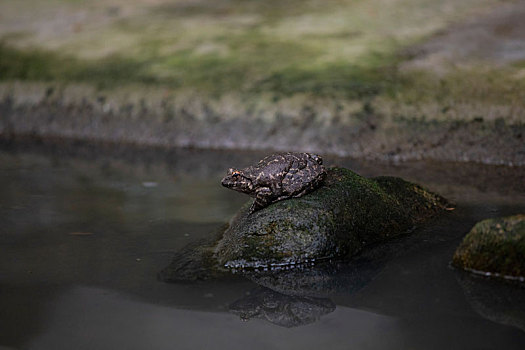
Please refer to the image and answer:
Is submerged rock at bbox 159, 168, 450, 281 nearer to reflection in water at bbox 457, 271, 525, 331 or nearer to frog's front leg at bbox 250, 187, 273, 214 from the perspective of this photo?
frog's front leg at bbox 250, 187, 273, 214

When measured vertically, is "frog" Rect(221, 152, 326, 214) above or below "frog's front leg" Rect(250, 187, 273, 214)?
above

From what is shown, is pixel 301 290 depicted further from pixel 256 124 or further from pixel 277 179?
pixel 256 124

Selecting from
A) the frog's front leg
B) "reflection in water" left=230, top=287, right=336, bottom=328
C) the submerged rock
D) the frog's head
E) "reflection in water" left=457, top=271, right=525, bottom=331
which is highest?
the frog's head

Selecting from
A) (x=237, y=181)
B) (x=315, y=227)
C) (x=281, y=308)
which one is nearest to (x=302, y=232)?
(x=315, y=227)

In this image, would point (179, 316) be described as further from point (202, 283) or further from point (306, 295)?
point (306, 295)

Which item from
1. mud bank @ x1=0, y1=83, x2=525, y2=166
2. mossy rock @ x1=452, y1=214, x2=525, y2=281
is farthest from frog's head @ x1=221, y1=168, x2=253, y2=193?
mud bank @ x1=0, y1=83, x2=525, y2=166

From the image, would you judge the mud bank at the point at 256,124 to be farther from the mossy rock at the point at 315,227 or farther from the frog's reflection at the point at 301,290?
the frog's reflection at the point at 301,290
